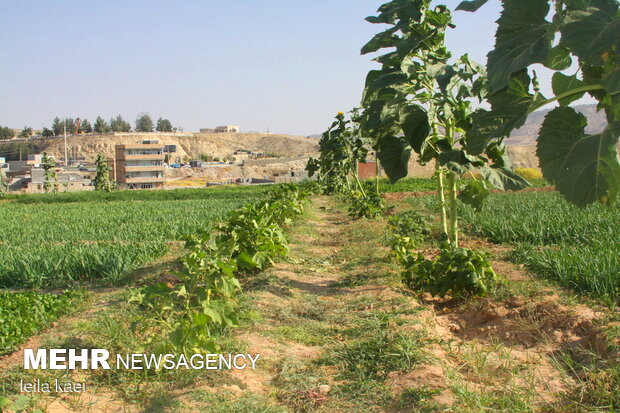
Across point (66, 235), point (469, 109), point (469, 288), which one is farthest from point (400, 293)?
point (66, 235)

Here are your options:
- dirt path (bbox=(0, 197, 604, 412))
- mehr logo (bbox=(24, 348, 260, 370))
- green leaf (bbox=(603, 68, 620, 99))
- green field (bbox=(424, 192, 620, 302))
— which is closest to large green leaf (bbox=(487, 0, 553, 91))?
green leaf (bbox=(603, 68, 620, 99))

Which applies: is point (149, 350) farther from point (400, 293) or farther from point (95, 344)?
point (400, 293)

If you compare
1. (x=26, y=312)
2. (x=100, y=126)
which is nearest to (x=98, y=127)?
(x=100, y=126)

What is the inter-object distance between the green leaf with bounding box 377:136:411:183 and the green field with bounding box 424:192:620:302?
5.82ft

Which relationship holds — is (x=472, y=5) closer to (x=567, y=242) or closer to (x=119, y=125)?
(x=567, y=242)

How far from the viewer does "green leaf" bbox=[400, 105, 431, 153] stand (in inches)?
186

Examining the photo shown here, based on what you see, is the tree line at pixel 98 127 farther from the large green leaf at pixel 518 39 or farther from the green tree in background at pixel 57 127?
the large green leaf at pixel 518 39

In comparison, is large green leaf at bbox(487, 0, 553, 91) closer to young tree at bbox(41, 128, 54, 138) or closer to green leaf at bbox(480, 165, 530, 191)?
green leaf at bbox(480, 165, 530, 191)

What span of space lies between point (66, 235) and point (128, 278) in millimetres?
5164

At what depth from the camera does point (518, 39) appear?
1540 millimetres

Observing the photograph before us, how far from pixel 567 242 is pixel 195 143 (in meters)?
140

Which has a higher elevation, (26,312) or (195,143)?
(195,143)

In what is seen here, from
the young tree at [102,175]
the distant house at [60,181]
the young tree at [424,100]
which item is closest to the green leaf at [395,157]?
the young tree at [424,100]

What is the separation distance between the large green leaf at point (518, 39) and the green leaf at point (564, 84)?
21 centimetres
